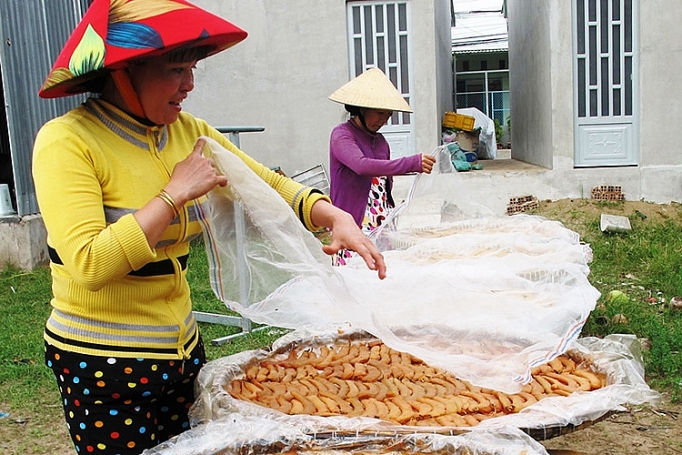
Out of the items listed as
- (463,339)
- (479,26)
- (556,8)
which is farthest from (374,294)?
(479,26)

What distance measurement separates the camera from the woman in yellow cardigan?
4.35ft

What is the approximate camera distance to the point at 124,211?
143 cm

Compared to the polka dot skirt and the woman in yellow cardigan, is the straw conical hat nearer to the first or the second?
the woman in yellow cardigan

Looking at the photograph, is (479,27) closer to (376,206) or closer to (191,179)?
A: (376,206)

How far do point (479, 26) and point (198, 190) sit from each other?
782 inches

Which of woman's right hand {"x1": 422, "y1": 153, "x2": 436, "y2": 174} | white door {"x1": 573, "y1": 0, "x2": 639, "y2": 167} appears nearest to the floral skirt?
woman's right hand {"x1": 422, "y1": 153, "x2": 436, "y2": 174}

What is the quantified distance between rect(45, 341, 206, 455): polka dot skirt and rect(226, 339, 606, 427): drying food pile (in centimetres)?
37

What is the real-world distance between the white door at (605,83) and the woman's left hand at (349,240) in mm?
6749

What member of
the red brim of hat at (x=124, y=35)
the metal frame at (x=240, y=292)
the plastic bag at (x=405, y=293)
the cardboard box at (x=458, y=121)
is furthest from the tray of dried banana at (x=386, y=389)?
the cardboard box at (x=458, y=121)

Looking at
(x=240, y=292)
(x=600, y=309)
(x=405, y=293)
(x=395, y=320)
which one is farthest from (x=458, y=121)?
(x=240, y=292)

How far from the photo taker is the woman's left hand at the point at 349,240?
1.65 m

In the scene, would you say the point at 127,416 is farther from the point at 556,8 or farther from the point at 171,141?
the point at 556,8

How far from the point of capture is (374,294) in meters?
2.12

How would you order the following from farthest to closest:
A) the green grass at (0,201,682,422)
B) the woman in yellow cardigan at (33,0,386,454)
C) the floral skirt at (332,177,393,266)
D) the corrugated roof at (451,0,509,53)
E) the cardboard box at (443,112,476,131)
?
the corrugated roof at (451,0,509,53) → the cardboard box at (443,112,476,131) → the green grass at (0,201,682,422) → the floral skirt at (332,177,393,266) → the woman in yellow cardigan at (33,0,386,454)
